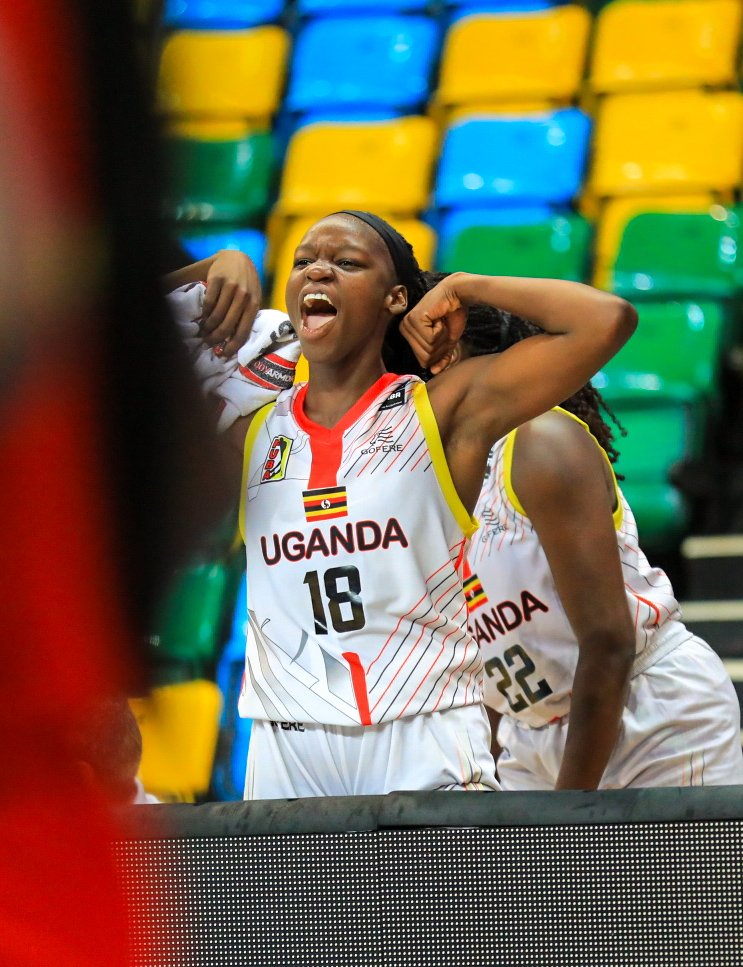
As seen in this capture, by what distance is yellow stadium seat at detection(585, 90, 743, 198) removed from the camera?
4.52m

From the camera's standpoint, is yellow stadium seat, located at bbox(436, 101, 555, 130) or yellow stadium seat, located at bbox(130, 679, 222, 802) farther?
yellow stadium seat, located at bbox(436, 101, 555, 130)

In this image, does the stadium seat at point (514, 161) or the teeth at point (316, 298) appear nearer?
the teeth at point (316, 298)

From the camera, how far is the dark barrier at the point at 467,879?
139 centimetres

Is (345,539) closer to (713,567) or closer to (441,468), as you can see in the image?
(441,468)

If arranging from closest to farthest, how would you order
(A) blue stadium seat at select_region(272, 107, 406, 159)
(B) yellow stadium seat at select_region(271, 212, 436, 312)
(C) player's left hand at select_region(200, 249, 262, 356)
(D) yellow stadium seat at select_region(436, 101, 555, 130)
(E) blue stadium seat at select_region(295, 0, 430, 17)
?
(C) player's left hand at select_region(200, 249, 262, 356) → (B) yellow stadium seat at select_region(271, 212, 436, 312) → (D) yellow stadium seat at select_region(436, 101, 555, 130) → (A) blue stadium seat at select_region(272, 107, 406, 159) → (E) blue stadium seat at select_region(295, 0, 430, 17)

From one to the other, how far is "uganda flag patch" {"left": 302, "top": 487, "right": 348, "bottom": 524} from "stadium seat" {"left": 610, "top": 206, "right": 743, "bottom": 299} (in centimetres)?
240

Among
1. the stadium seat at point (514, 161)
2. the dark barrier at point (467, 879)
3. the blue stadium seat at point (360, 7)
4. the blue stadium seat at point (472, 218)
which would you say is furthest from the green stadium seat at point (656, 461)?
the blue stadium seat at point (360, 7)

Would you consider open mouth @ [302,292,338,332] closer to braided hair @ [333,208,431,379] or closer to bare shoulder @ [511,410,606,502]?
braided hair @ [333,208,431,379]

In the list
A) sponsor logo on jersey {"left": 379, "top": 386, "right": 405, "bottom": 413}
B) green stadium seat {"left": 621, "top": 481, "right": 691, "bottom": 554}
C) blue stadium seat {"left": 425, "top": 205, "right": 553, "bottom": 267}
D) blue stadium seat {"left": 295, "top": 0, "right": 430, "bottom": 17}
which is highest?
blue stadium seat {"left": 295, "top": 0, "right": 430, "bottom": 17}

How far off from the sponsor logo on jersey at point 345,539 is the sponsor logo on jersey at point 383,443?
4.2 inches

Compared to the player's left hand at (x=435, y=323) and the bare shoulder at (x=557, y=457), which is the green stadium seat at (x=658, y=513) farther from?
the player's left hand at (x=435, y=323)

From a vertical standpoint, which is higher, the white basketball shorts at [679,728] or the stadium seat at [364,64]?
the stadium seat at [364,64]

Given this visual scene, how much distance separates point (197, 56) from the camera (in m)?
0.54

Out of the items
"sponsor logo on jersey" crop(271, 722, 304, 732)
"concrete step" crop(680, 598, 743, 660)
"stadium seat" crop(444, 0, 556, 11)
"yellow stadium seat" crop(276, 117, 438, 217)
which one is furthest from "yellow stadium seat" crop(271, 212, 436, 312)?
"sponsor logo on jersey" crop(271, 722, 304, 732)
